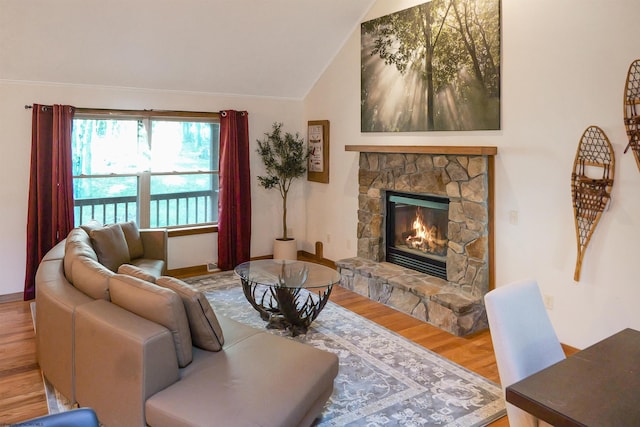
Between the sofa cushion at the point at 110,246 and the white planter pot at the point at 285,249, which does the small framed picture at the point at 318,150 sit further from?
the sofa cushion at the point at 110,246

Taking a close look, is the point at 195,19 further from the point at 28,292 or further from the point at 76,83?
the point at 28,292

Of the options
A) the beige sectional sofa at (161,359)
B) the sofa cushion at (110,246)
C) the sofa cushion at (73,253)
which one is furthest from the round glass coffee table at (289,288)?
the sofa cushion at (73,253)

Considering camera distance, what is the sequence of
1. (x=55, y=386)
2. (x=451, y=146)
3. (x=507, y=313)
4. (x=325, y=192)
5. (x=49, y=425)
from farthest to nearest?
1. (x=325, y=192)
2. (x=451, y=146)
3. (x=55, y=386)
4. (x=507, y=313)
5. (x=49, y=425)

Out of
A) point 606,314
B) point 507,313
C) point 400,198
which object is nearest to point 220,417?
point 507,313

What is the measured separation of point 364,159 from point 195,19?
2.34 metres

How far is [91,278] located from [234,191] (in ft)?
10.9

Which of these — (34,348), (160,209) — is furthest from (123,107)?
(34,348)

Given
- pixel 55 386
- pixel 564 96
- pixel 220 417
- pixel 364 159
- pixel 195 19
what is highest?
pixel 195 19

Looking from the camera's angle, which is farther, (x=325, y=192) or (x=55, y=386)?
(x=325, y=192)

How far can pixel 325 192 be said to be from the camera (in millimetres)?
6273

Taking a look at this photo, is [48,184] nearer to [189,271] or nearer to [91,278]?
[189,271]

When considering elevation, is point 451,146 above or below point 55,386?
above

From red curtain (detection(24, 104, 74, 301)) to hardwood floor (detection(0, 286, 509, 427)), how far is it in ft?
1.98

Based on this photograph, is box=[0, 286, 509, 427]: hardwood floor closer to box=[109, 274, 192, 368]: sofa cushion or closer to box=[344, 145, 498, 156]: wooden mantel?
box=[109, 274, 192, 368]: sofa cushion
